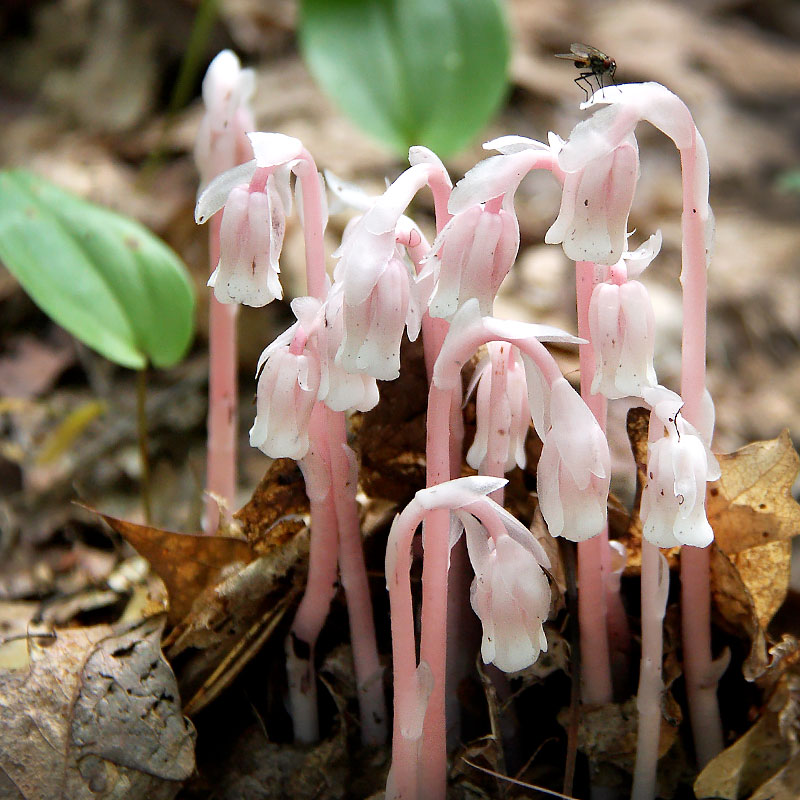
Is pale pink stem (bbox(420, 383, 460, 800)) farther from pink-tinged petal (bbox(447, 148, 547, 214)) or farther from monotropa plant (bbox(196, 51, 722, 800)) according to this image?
pink-tinged petal (bbox(447, 148, 547, 214))

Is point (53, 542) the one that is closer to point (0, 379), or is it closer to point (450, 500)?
point (0, 379)

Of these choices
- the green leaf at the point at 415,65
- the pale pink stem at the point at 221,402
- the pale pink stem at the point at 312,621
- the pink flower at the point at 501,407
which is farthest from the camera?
the green leaf at the point at 415,65

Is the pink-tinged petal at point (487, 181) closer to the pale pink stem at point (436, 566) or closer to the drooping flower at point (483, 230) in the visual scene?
the drooping flower at point (483, 230)

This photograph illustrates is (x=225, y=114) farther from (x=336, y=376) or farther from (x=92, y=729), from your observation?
(x=92, y=729)

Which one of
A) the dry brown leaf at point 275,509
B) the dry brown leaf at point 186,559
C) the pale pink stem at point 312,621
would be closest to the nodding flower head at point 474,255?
the pale pink stem at point 312,621

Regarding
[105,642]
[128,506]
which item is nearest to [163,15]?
[128,506]
